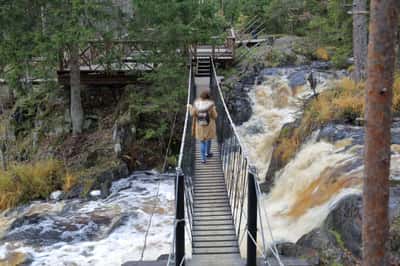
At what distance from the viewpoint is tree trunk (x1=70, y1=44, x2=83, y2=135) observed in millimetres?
13835

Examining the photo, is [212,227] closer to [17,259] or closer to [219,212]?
[219,212]

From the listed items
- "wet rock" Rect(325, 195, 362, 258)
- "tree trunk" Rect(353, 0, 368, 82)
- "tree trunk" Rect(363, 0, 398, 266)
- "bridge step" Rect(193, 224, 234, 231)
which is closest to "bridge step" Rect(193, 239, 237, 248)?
"bridge step" Rect(193, 224, 234, 231)

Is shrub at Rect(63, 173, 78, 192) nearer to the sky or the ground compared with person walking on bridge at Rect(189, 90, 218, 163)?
nearer to the ground

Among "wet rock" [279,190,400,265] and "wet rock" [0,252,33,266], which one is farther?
"wet rock" [0,252,33,266]

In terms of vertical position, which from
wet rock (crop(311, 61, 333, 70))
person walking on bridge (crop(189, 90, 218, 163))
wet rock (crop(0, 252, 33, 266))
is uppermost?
wet rock (crop(311, 61, 333, 70))

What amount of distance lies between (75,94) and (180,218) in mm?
10760

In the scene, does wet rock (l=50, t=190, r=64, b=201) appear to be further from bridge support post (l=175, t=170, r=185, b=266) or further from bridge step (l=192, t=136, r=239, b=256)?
bridge support post (l=175, t=170, r=185, b=266)

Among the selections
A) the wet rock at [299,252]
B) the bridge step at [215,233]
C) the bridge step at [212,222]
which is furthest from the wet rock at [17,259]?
the wet rock at [299,252]

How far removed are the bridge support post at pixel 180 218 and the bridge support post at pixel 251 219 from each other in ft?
2.10

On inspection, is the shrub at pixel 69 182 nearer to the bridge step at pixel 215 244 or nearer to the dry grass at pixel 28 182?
the dry grass at pixel 28 182

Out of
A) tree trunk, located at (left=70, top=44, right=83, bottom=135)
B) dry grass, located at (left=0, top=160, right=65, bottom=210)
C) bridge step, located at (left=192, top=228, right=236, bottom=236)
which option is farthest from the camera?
tree trunk, located at (left=70, top=44, right=83, bottom=135)

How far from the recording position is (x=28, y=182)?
11742 millimetres

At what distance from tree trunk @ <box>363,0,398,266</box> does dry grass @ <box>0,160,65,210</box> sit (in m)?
9.82

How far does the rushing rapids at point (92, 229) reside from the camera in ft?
27.9
